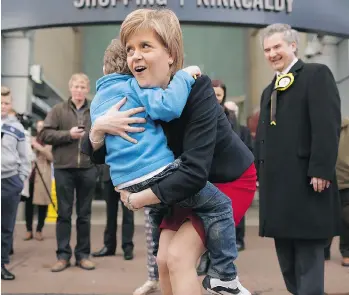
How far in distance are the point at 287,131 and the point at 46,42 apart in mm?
9323

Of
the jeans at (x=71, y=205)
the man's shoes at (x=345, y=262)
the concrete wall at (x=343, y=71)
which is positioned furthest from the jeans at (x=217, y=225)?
the concrete wall at (x=343, y=71)

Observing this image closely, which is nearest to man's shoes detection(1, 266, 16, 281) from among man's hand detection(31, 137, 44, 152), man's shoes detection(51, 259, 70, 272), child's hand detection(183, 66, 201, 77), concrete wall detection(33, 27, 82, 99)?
man's shoes detection(51, 259, 70, 272)

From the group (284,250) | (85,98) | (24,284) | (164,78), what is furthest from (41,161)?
(164,78)

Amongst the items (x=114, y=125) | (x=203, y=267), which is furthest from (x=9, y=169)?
(x=114, y=125)

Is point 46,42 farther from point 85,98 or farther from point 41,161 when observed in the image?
point 85,98

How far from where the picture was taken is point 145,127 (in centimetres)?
189

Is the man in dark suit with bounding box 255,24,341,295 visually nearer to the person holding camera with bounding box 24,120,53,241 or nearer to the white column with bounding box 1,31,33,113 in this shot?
the person holding camera with bounding box 24,120,53,241

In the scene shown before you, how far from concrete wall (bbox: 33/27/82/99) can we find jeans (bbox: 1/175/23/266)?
6.53 m

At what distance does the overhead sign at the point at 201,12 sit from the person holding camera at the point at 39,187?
1.95m

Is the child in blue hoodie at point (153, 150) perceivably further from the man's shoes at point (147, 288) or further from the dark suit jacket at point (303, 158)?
the man's shoes at point (147, 288)

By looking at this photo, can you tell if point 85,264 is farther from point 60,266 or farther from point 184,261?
point 184,261

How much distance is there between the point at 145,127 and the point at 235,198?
53 centimetres

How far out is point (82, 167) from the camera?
14.9 feet

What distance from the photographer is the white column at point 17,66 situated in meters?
8.18
